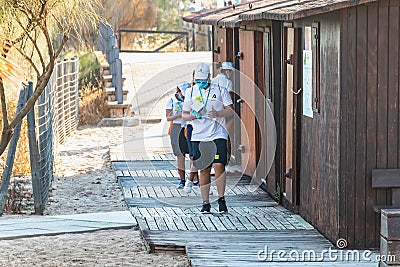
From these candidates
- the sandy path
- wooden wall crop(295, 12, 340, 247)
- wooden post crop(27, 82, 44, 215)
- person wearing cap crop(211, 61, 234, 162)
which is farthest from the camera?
person wearing cap crop(211, 61, 234, 162)

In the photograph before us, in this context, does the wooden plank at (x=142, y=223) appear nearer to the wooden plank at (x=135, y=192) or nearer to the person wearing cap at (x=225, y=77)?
the wooden plank at (x=135, y=192)

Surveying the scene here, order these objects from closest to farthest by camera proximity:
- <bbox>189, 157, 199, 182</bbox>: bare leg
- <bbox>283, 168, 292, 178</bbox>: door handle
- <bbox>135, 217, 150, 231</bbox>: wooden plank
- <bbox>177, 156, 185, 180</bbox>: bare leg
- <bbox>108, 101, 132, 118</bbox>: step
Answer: <bbox>135, 217, 150, 231</bbox>: wooden plank → <bbox>283, 168, 292, 178</bbox>: door handle → <bbox>189, 157, 199, 182</bbox>: bare leg → <bbox>177, 156, 185, 180</bbox>: bare leg → <bbox>108, 101, 132, 118</bbox>: step

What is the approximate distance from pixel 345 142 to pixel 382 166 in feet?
1.38

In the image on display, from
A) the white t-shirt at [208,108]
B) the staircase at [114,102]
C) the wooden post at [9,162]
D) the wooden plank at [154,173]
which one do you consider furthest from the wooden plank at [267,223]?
the staircase at [114,102]

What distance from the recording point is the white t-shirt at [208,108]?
10555 millimetres

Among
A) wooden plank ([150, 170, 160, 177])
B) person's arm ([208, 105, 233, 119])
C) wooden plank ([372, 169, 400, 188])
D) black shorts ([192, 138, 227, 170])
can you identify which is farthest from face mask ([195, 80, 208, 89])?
wooden plank ([150, 170, 160, 177])

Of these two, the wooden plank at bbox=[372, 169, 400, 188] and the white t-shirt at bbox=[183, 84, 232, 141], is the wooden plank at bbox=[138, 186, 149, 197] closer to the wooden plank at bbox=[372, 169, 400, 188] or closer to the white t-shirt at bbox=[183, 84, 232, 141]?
the white t-shirt at bbox=[183, 84, 232, 141]

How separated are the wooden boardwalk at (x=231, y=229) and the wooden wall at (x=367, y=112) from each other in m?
0.44

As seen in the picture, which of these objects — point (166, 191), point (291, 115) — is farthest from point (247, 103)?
point (291, 115)

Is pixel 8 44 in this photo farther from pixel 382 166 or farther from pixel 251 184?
pixel 251 184

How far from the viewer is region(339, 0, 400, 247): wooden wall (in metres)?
8.70

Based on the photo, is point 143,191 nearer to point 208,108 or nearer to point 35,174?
point 35,174

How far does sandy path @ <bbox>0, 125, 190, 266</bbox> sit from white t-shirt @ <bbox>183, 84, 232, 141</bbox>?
1.46 metres

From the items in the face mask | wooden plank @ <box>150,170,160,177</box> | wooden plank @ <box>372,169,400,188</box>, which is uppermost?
the face mask
